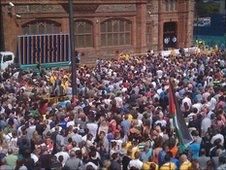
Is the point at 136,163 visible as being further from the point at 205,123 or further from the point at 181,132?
the point at 205,123

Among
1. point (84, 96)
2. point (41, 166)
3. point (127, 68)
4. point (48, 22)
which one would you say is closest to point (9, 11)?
point (48, 22)

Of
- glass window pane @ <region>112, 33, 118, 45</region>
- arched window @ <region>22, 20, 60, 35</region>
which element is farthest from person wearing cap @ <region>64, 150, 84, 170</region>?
glass window pane @ <region>112, 33, 118, 45</region>

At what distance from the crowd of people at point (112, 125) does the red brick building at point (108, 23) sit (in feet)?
45.0

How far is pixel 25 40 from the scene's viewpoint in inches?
1427

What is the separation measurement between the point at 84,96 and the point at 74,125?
6024mm

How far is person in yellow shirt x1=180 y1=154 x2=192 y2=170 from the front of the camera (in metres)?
12.0

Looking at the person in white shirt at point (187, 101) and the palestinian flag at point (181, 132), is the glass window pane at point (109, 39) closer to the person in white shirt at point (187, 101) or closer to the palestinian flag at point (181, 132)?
the person in white shirt at point (187, 101)

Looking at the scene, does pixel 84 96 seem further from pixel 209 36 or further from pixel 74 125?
pixel 209 36

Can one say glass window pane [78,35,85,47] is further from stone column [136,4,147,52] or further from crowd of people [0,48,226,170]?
crowd of people [0,48,226,170]

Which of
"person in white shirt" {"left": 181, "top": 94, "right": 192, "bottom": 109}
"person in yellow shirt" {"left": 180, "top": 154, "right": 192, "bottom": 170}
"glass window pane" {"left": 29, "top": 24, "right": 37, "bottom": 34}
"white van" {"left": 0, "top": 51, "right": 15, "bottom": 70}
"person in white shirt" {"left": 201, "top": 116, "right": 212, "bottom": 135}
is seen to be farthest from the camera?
"glass window pane" {"left": 29, "top": 24, "right": 37, "bottom": 34}

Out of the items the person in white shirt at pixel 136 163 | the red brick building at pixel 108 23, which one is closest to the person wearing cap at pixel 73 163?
the person in white shirt at pixel 136 163

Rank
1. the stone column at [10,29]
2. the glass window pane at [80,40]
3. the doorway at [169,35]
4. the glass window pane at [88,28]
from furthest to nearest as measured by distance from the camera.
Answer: the doorway at [169,35] < the glass window pane at [88,28] < the glass window pane at [80,40] < the stone column at [10,29]

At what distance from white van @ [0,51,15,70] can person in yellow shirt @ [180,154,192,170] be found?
23.4 m

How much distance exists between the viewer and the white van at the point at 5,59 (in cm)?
3454
